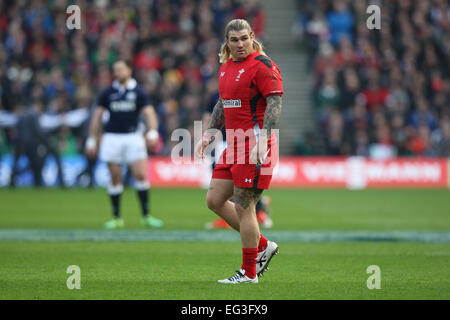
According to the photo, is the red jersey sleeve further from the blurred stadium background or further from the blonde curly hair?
the blurred stadium background

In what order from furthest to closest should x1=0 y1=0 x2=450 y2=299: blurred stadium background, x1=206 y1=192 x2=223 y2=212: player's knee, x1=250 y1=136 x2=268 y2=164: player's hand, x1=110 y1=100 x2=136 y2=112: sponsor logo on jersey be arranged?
x1=0 y1=0 x2=450 y2=299: blurred stadium background → x1=110 y1=100 x2=136 y2=112: sponsor logo on jersey → x1=206 y1=192 x2=223 y2=212: player's knee → x1=250 y1=136 x2=268 y2=164: player's hand

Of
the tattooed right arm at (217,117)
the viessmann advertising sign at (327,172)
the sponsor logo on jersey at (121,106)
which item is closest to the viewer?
the tattooed right arm at (217,117)

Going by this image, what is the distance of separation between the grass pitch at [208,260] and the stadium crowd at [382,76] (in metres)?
8.33

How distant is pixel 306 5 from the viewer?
3014 centimetres

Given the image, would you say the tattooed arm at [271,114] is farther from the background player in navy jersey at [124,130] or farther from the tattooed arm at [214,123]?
the background player in navy jersey at [124,130]

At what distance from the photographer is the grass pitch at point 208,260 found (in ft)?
23.1

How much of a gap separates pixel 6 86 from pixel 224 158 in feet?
63.4

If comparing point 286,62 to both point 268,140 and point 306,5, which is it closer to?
point 306,5

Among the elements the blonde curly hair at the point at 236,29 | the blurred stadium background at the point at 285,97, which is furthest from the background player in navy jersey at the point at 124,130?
the blonde curly hair at the point at 236,29

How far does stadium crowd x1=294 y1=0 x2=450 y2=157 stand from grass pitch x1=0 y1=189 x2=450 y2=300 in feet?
27.3

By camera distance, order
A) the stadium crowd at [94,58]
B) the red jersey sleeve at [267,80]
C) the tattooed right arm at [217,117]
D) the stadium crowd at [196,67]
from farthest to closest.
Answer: the stadium crowd at [196,67] → the stadium crowd at [94,58] → the tattooed right arm at [217,117] → the red jersey sleeve at [267,80]

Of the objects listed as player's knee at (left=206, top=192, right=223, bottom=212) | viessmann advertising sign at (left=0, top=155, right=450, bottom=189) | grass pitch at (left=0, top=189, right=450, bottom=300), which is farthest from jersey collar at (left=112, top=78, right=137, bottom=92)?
viessmann advertising sign at (left=0, top=155, right=450, bottom=189)

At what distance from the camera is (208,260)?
9289 millimetres

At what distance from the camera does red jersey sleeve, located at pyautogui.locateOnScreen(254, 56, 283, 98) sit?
24.3ft
